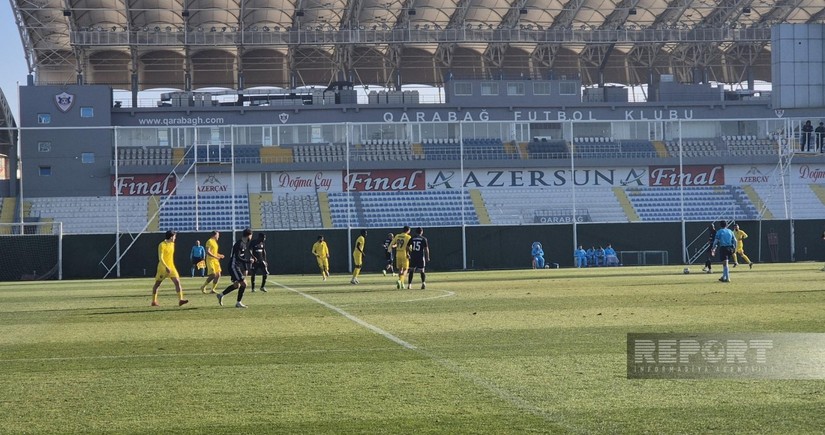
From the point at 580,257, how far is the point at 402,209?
13467 mm

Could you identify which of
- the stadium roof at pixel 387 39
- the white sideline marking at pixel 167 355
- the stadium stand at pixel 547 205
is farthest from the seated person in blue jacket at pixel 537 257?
the white sideline marking at pixel 167 355

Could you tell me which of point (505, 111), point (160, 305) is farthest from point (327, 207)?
point (160, 305)

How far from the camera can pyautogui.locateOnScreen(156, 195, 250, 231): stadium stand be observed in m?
58.8

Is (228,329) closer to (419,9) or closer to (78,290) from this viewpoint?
(78,290)

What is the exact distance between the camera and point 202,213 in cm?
6019

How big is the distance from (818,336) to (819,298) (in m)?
8.38

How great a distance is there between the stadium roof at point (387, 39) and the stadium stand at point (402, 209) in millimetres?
11271

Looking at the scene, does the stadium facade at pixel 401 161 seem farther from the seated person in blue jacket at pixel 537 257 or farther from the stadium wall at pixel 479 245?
the seated person in blue jacket at pixel 537 257

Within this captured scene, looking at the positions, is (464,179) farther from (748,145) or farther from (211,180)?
(748,145)

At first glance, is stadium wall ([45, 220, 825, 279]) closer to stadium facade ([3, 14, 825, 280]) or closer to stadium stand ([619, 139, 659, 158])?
stadium facade ([3, 14, 825, 280])

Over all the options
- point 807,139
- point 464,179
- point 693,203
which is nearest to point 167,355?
point 807,139

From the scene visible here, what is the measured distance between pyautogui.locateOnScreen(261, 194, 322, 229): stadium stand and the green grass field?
34775 millimetres

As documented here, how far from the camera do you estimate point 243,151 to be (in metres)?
65.6

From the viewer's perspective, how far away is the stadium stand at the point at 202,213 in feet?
193
